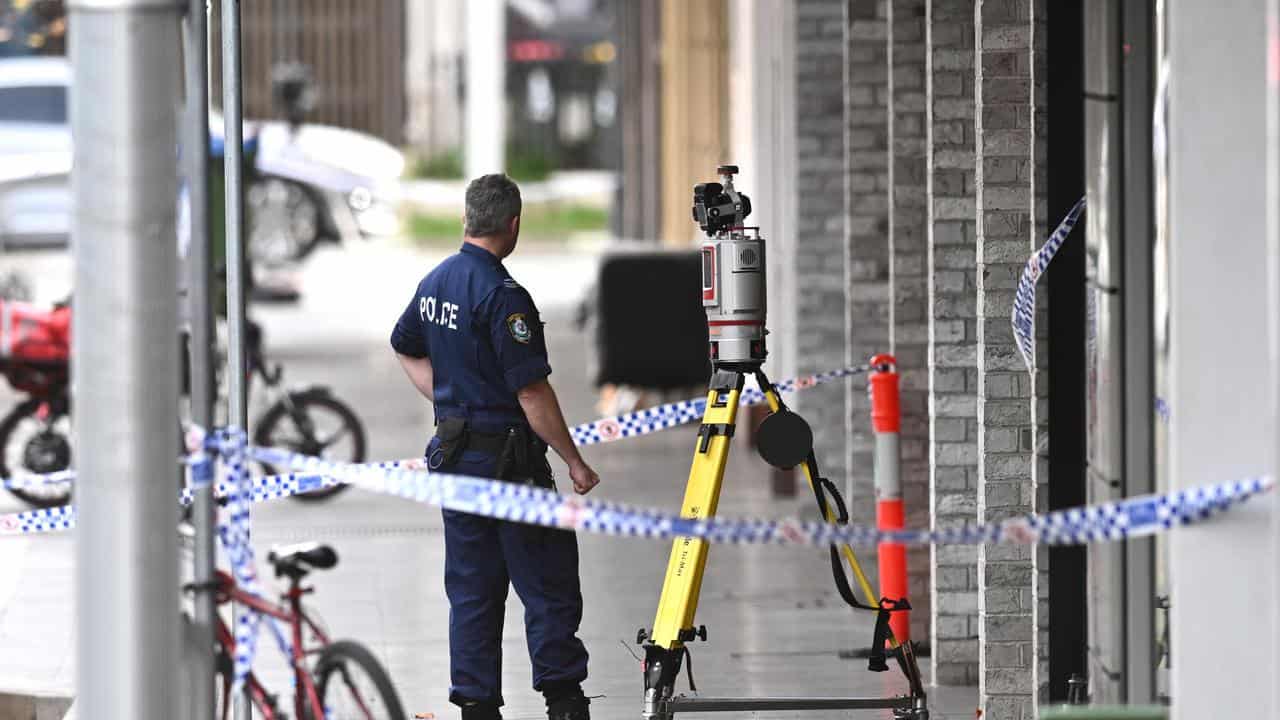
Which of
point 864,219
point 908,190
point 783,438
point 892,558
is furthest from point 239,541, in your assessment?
point 864,219

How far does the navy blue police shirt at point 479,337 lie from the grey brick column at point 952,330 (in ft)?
6.27

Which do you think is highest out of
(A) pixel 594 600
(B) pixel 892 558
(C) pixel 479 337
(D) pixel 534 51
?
(D) pixel 534 51

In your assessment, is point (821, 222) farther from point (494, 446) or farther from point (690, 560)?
point (494, 446)

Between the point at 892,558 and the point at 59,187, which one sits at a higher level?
the point at 59,187

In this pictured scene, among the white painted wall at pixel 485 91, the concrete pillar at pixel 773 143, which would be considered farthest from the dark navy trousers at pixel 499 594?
the white painted wall at pixel 485 91

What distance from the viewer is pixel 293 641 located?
5.62m

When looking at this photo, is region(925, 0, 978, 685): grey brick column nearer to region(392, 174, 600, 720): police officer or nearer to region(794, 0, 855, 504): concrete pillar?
region(392, 174, 600, 720): police officer

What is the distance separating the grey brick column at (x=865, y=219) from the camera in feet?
34.6

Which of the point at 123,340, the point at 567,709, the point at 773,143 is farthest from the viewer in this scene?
the point at 773,143

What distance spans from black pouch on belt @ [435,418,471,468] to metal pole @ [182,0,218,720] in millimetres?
1215

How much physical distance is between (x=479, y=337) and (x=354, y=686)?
5.32ft

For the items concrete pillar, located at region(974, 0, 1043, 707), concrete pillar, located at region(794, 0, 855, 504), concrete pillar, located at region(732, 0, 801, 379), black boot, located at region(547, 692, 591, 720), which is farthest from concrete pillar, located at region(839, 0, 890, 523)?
black boot, located at region(547, 692, 591, 720)

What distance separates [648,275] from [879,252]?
5877 mm

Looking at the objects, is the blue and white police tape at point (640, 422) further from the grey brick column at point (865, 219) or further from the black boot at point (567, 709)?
the grey brick column at point (865, 219)
